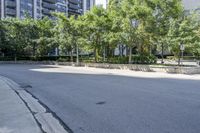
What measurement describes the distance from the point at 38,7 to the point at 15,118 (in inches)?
3645

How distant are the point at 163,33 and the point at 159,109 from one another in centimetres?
2230

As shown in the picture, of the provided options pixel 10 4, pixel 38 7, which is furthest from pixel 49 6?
pixel 10 4

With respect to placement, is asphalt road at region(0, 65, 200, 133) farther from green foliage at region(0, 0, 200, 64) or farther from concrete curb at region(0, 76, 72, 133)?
green foliage at region(0, 0, 200, 64)

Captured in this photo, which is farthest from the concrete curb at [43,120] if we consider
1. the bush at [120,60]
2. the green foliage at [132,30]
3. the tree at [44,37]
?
the tree at [44,37]

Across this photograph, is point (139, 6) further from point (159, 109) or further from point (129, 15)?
point (159, 109)

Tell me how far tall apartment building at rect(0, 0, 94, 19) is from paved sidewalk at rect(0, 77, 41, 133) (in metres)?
65.4

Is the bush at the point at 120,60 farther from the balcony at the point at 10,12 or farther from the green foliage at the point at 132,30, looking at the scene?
the balcony at the point at 10,12

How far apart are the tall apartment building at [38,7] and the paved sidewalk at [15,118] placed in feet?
215

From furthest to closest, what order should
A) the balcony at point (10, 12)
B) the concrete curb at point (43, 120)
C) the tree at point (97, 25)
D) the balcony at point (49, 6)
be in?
the balcony at point (49, 6) < the balcony at point (10, 12) < the tree at point (97, 25) < the concrete curb at point (43, 120)

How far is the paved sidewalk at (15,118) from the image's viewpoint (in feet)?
21.7

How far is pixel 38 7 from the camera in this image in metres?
→ 95.9

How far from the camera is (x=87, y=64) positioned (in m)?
36.3

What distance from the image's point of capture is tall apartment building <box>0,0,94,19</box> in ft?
282

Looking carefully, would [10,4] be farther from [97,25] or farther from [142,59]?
[142,59]
